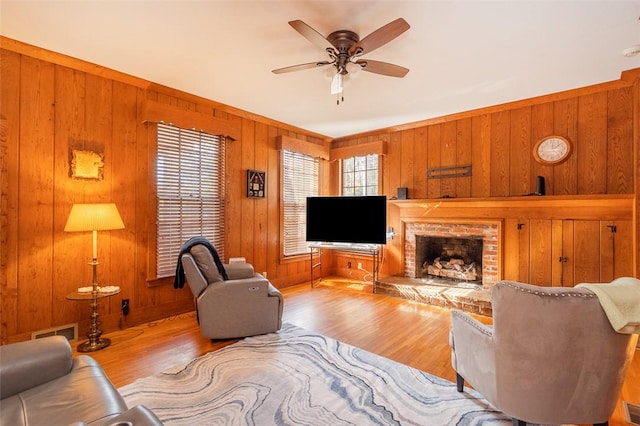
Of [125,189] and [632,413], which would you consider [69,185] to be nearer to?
[125,189]

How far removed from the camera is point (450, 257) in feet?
15.6

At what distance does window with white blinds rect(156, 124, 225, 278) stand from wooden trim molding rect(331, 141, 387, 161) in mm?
2347

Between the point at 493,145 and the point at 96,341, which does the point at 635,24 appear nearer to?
the point at 493,145

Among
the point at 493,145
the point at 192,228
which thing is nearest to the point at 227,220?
the point at 192,228

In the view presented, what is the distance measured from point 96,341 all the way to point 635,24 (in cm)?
531

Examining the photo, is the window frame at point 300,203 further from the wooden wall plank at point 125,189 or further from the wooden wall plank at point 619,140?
the wooden wall plank at point 619,140

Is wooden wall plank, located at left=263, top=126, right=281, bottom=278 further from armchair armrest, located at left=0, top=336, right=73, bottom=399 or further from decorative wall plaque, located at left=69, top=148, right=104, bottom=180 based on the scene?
armchair armrest, located at left=0, top=336, right=73, bottom=399

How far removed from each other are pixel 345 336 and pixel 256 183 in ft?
8.47

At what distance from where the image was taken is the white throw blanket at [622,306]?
55.3 inches

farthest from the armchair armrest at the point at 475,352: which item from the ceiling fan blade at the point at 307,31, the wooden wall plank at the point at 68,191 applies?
the wooden wall plank at the point at 68,191

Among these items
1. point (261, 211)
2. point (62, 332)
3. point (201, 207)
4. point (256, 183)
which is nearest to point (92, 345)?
point (62, 332)

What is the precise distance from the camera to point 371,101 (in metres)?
3.95

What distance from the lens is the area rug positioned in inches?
74.8

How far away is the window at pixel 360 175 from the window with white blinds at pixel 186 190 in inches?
98.6
